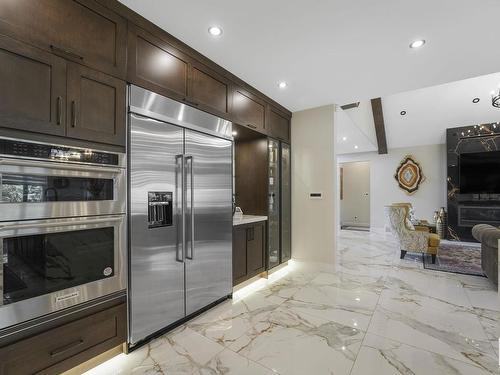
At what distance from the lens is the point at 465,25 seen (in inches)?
82.4

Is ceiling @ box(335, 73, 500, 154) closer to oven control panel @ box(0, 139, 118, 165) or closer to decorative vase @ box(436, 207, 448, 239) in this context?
decorative vase @ box(436, 207, 448, 239)

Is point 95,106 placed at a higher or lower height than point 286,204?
higher

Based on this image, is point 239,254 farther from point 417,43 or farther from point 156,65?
point 417,43

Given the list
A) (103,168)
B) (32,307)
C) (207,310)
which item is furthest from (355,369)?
(103,168)

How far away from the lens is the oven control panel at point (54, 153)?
1.35m

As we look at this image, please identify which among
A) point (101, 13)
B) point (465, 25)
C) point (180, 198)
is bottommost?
point (180, 198)

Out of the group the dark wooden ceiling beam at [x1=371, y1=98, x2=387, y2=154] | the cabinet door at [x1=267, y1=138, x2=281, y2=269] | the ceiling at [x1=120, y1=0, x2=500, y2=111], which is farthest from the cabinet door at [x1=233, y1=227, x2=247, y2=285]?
the dark wooden ceiling beam at [x1=371, y1=98, x2=387, y2=154]

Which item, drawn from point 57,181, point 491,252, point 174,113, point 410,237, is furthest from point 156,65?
point 410,237

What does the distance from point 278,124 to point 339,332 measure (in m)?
2.86

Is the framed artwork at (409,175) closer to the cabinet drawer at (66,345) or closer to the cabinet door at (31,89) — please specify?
the cabinet drawer at (66,345)

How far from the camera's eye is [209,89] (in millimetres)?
2600

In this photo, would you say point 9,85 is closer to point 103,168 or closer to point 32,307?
point 103,168

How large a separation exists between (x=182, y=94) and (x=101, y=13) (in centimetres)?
78

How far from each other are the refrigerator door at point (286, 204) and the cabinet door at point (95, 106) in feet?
8.63
